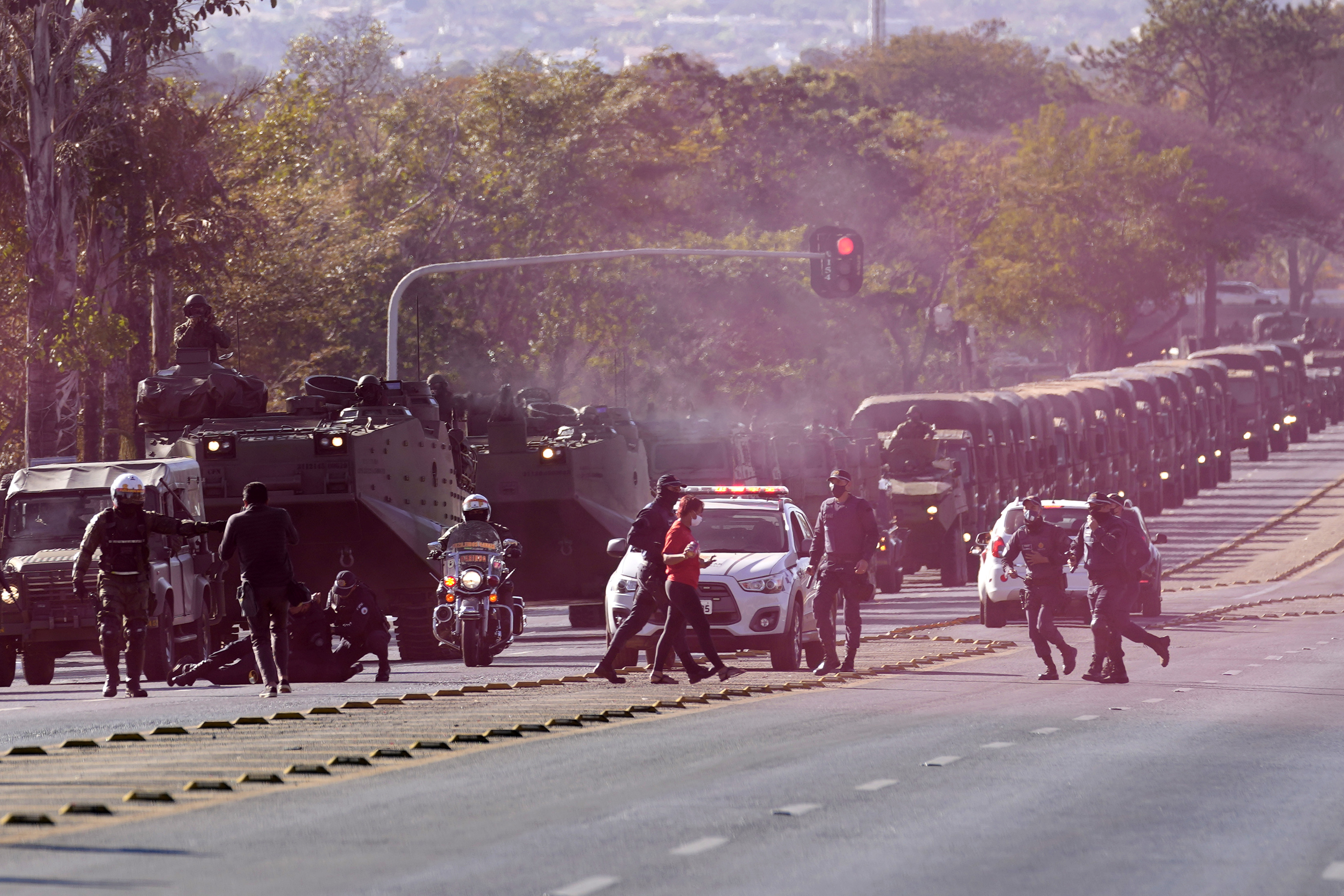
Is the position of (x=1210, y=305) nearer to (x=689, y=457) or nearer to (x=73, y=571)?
(x=689, y=457)

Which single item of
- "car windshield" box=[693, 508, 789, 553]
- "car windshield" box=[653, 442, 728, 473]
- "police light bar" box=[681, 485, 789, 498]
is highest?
"car windshield" box=[653, 442, 728, 473]

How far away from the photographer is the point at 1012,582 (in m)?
27.5

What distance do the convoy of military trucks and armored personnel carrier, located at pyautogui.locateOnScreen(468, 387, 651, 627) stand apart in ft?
0.08

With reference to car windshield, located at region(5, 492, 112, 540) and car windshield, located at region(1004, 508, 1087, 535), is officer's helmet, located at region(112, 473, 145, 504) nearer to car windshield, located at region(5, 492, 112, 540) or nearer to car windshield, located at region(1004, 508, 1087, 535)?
car windshield, located at region(5, 492, 112, 540)

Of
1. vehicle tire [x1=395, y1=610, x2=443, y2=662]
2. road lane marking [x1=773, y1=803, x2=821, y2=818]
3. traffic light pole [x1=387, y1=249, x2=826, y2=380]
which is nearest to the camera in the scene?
road lane marking [x1=773, y1=803, x2=821, y2=818]

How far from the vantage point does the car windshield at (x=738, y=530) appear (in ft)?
67.4

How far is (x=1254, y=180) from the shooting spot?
83.2m

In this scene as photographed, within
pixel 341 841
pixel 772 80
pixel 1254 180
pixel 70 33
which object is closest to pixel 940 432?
pixel 70 33

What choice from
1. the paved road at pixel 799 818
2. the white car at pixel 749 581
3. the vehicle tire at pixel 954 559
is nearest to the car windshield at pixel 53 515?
the white car at pixel 749 581

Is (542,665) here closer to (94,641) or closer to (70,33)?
(94,641)

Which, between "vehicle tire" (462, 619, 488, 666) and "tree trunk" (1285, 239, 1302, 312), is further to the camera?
"tree trunk" (1285, 239, 1302, 312)

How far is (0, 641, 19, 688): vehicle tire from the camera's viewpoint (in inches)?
815

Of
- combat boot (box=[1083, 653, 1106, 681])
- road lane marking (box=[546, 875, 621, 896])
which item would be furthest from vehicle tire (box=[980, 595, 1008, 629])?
road lane marking (box=[546, 875, 621, 896])

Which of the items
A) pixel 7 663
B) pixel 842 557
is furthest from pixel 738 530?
pixel 7 663
